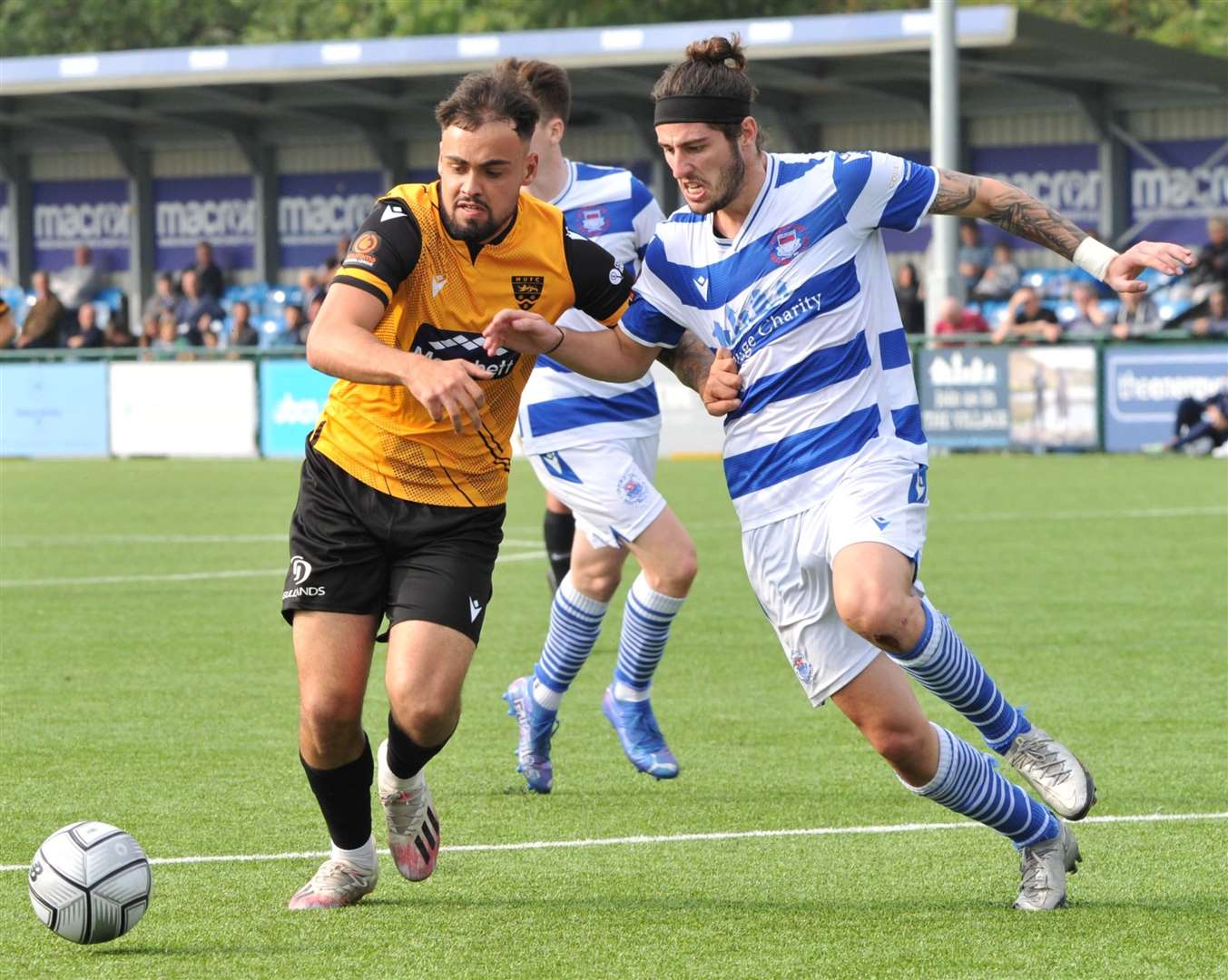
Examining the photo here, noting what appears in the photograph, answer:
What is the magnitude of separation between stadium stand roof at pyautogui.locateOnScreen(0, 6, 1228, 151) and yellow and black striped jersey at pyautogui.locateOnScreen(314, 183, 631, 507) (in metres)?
22.5

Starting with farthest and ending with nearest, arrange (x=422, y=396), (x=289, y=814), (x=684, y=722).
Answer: (x=684, y=722) → (x=289, y=814) → (x=422, y=396)

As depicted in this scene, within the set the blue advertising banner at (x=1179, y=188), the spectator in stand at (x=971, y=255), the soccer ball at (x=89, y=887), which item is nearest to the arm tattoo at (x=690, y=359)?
the soccer ball at (x=89, y=887)

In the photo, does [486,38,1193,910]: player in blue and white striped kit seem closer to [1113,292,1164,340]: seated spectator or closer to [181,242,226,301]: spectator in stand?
[1113,292,1164,340]: seated spectator

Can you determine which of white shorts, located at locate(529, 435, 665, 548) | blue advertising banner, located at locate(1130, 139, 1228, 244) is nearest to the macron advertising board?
blue advertising banner, located at locate(1130, 139, 1228, 244)

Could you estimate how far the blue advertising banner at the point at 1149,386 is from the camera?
2183 centimetres

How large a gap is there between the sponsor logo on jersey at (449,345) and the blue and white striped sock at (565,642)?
2.04 metres

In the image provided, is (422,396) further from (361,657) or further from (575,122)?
(575,122)

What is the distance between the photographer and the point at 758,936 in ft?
17.2

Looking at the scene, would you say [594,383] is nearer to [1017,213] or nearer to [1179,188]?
[1017,213]

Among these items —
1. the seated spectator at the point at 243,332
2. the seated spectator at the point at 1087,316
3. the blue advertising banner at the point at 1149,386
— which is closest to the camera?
the blue advertising banner at the point at 1149,386

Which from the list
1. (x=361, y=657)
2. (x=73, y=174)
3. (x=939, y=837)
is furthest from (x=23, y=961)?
(x=73, y=174)

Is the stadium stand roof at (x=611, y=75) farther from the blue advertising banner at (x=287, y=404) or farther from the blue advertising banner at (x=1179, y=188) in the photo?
the blue advertising banner at (x=287, y=404)

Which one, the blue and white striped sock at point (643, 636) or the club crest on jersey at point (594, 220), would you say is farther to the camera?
the club crest on jersey at point (594, 220)

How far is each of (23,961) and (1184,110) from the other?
94.2 feet
